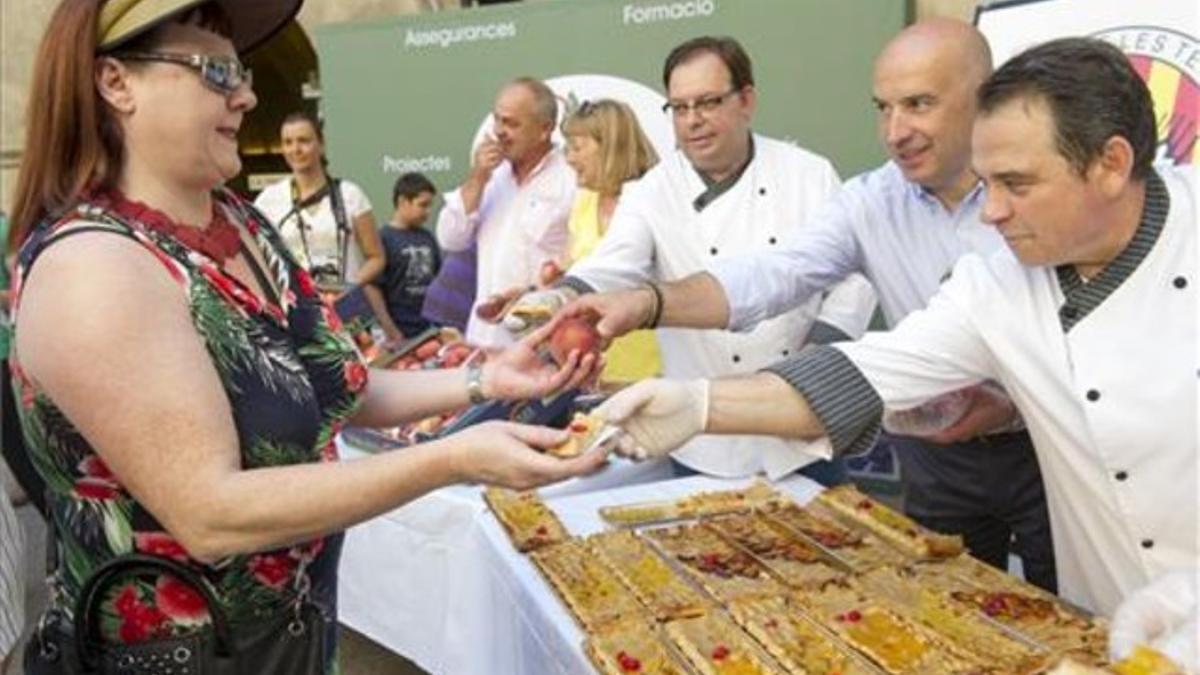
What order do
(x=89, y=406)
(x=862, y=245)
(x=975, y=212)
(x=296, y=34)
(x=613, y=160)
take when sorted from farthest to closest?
(x=296, y=34) < (x=613, y=160) < (x=862, y=245) < (x=975, y=212) < (x=89, y=406)

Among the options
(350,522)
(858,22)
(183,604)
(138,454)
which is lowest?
(183,604)

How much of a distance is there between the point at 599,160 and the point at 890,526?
2432mm

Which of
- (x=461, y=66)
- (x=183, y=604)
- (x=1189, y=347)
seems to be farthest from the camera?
(x=461, y=66)

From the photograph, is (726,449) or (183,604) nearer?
(183,604)

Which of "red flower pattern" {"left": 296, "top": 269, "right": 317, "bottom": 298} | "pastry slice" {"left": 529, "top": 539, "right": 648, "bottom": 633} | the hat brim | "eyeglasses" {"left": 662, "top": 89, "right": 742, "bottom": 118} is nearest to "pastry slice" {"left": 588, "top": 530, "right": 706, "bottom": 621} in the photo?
"pastry slice" {"left": 529, "top": 539, "right": 648, "bottom": 633}

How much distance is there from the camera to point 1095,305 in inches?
68.0

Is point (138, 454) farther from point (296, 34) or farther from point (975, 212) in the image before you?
point (296, 34)

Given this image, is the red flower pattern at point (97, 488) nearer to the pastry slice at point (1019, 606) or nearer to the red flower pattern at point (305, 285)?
the red flower pattern at point (305, 285)

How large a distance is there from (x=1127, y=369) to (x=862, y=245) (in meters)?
1.09

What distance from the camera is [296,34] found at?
11625mm

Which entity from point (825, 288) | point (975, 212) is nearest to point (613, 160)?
point (825, 288)

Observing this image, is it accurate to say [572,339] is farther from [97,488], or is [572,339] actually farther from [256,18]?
[97,488]

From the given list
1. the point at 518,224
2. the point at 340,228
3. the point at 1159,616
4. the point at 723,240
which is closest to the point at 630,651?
the point at 1159,616

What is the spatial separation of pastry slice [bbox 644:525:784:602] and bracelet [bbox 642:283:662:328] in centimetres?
57
